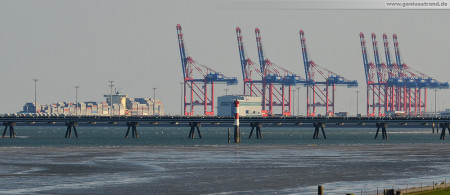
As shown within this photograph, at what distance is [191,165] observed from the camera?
277 feet

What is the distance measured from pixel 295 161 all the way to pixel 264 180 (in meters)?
23.6

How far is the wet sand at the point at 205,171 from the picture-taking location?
62.6 m

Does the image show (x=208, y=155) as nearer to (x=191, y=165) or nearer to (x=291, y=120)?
(x=191, y=165)

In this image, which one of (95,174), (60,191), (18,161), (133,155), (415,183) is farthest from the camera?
(133,155)

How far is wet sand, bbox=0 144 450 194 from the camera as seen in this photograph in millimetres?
A: 62556

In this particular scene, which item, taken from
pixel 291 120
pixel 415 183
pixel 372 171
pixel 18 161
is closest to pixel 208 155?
pixel 18 161

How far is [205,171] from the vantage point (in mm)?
77000

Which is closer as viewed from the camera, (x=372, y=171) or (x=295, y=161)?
(x=372, y=171)

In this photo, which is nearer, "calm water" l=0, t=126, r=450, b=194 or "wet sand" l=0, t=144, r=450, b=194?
"calm water" l=0, t=126, r=450, b=194

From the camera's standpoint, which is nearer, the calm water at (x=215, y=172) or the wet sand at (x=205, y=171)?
the calm water at (x=215, y=172)

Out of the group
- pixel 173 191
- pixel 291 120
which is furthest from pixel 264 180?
pixel 291 120

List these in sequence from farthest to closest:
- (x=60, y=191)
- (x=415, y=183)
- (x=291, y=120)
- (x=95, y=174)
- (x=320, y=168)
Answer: (x=291, y=120), (x=320, y=168), (x=95, y=174), (x=415, y=183), (x=60, y=191)

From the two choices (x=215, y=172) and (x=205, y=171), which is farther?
(x=205, y=171)

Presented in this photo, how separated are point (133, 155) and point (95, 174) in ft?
93.7
